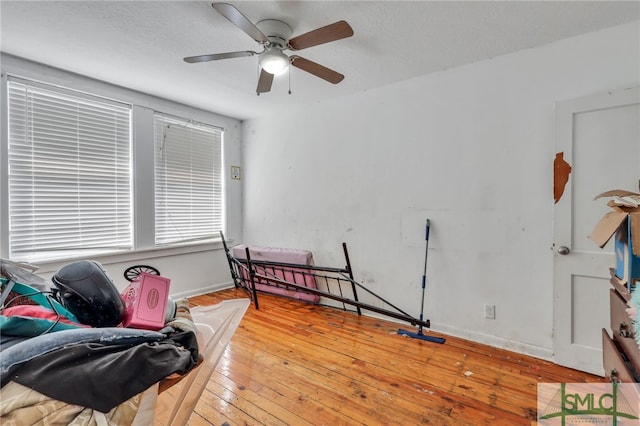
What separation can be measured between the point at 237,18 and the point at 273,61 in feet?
1.43

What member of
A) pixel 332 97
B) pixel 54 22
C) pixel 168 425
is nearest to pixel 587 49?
pixel 332 97

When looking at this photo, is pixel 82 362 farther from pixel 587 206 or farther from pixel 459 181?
pixel 587 206

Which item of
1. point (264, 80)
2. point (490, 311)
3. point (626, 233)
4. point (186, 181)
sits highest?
point (264, 80)

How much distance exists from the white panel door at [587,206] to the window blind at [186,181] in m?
3.84

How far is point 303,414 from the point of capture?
1.64 metres

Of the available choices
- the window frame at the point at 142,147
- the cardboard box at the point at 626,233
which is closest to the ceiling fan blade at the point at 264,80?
the window frame at the point at 142,147

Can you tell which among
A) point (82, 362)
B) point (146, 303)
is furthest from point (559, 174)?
point (82, 362)

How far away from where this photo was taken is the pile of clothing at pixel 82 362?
71cm

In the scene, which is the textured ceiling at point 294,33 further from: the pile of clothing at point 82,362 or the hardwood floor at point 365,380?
the hardwood floor at point 365,380

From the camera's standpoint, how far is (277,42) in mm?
2006

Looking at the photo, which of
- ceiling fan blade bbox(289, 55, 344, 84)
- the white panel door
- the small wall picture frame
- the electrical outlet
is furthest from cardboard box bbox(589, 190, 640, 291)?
the small wall picture frame

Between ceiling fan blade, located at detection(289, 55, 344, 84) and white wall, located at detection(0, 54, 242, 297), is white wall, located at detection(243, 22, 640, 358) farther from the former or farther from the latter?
white wall, located at detection(0, 54, 242, 297)

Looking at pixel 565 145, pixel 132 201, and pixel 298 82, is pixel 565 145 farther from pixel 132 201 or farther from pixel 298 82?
pixel 132 201

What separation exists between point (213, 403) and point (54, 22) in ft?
9.06
